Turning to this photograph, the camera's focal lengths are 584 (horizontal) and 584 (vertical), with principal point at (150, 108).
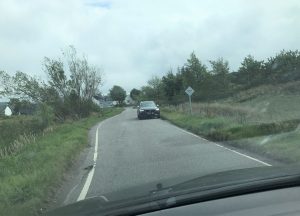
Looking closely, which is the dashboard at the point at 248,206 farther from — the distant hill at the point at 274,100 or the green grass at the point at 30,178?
the distant hill at the point at 274,100

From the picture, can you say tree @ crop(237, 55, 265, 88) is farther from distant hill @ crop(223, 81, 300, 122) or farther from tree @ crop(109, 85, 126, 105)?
tree @ crop(109, 85, 126, 105)

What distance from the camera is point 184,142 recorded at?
805 inches

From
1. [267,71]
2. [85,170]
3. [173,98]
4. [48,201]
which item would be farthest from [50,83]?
[48,201]

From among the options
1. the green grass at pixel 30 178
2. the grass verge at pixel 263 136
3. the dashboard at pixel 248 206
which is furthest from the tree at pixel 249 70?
the dashboard at pixel 248 206

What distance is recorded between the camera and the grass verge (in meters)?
15.0

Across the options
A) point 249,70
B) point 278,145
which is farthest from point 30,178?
point 249,70

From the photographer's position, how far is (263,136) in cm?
1917

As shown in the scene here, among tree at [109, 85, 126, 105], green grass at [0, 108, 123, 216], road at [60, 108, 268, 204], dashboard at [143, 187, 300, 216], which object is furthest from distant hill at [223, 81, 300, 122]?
tree at [109, 85, 126, 105]

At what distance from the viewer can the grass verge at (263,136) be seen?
15.0m

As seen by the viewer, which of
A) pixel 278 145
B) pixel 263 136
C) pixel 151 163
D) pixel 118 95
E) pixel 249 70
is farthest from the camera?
pixel 118 95

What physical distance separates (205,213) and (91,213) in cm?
70

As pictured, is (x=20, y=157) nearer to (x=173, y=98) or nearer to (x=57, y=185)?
(x=57, y=185)

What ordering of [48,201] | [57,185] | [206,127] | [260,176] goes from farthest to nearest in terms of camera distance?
[206,127] → [57,185] → [48,201] → [260,176]

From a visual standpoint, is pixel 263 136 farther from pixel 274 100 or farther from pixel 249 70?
pixel 249 70
